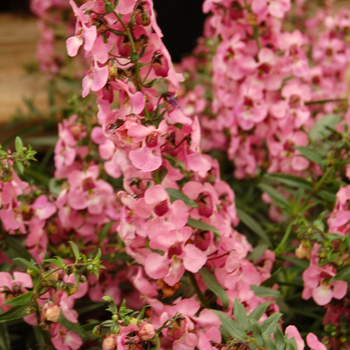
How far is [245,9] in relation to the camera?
40.3 inches

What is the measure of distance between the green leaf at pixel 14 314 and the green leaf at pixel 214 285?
303mm

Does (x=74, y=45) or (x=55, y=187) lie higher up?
(x=74, y=45)

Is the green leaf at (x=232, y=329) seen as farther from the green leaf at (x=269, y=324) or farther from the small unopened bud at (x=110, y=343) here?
the small unopened bud at (x=110, y=343)

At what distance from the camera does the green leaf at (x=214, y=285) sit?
695 millimetres

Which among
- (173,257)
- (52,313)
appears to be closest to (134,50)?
(173,257)

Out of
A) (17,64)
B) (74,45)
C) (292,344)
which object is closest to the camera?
(292,344)

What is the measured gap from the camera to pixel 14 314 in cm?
69

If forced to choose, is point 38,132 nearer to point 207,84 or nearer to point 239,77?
point 207,84

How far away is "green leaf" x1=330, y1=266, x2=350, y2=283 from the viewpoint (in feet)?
2.33

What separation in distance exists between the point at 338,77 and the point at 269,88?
1.56ft

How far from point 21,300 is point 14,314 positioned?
0.05 m

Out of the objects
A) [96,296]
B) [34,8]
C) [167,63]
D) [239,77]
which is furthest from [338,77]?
[34,8]

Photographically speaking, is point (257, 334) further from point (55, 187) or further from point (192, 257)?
point (55, 187)

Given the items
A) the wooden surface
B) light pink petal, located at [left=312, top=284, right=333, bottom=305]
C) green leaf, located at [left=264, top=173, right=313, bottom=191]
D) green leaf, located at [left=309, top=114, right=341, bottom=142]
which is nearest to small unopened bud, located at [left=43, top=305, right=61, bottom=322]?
light pink petal, located at [left=312, top=284, right=333, bottom=305]
